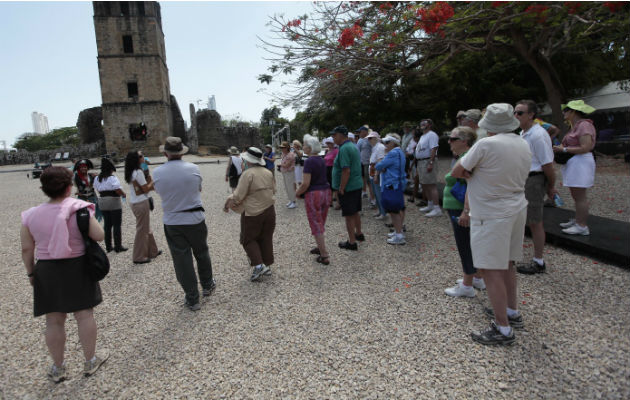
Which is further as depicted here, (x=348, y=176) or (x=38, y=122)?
(x=38, y=122)

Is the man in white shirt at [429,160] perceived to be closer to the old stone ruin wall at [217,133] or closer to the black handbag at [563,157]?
the black handbag at [563,157]

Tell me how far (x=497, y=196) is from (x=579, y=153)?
2676 mm

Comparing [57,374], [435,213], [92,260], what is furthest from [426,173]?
[57,374]

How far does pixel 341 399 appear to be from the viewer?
2.23m

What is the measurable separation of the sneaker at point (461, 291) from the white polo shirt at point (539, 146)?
143 cm

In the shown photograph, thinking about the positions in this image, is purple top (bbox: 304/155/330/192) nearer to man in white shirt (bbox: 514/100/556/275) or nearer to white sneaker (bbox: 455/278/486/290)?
white sneaker (bbox: 455/278/486/290)

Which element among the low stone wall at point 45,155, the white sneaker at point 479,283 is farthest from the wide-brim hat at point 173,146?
the low stone wall at point 45,155

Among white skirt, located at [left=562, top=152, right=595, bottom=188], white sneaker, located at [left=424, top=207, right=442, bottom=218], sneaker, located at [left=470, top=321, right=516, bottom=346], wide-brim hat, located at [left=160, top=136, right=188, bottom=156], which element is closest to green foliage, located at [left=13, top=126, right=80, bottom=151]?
white sneaker, located at [left=424, top=207, right=442, bottom=218]

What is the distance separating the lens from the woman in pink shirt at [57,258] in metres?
2.38

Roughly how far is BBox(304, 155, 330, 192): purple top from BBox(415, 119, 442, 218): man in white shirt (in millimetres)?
2733

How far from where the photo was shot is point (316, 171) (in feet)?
14.6

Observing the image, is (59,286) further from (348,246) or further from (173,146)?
(348,246)

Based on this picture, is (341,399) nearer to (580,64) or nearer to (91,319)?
(91,319)

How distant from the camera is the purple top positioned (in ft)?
14.4
